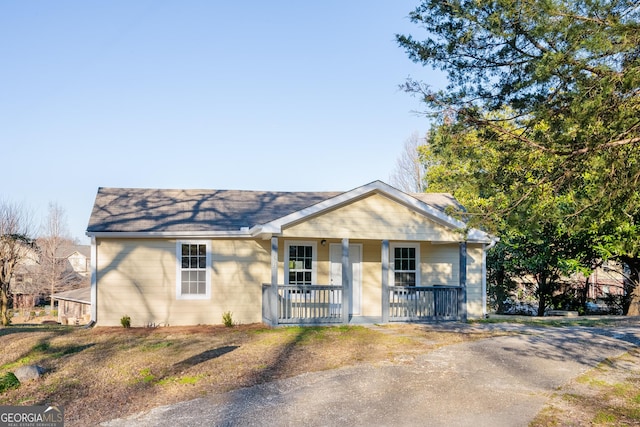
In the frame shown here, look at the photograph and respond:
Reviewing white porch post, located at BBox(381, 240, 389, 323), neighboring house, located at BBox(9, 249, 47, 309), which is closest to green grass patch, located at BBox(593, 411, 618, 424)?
white porch post, located at BBox(381, 240, 389, 323)

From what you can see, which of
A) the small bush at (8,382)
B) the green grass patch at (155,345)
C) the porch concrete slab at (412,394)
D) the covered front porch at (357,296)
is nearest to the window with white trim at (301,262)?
the covered front porch at (357,296)

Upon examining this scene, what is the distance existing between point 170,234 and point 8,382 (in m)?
7.29

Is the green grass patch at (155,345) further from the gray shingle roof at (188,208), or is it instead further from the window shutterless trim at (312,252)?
the window shutterless trim at (312,252)

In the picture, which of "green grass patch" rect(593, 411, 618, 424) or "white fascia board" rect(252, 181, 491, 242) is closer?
"green grass patch" rect(593, 411, 618, 424)

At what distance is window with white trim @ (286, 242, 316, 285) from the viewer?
16.3 meters

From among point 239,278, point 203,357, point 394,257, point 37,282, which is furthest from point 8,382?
point 37,282

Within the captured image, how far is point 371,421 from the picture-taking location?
22.3ft

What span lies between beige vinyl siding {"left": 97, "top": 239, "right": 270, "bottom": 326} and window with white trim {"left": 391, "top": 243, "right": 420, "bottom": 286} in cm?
397

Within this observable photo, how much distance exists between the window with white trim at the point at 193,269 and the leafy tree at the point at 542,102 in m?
8.85

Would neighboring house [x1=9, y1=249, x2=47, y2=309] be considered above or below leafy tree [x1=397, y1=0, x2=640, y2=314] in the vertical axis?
below

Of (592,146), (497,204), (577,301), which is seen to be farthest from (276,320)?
(577,301)

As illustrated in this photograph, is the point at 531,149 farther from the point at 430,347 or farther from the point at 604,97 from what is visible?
the point at 430,347

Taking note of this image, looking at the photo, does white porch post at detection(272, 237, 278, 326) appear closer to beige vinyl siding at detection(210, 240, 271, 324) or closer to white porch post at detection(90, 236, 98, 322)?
beige vinyl siding at detection(210, 240, 271, 324)

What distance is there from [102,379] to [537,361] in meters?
7.46
